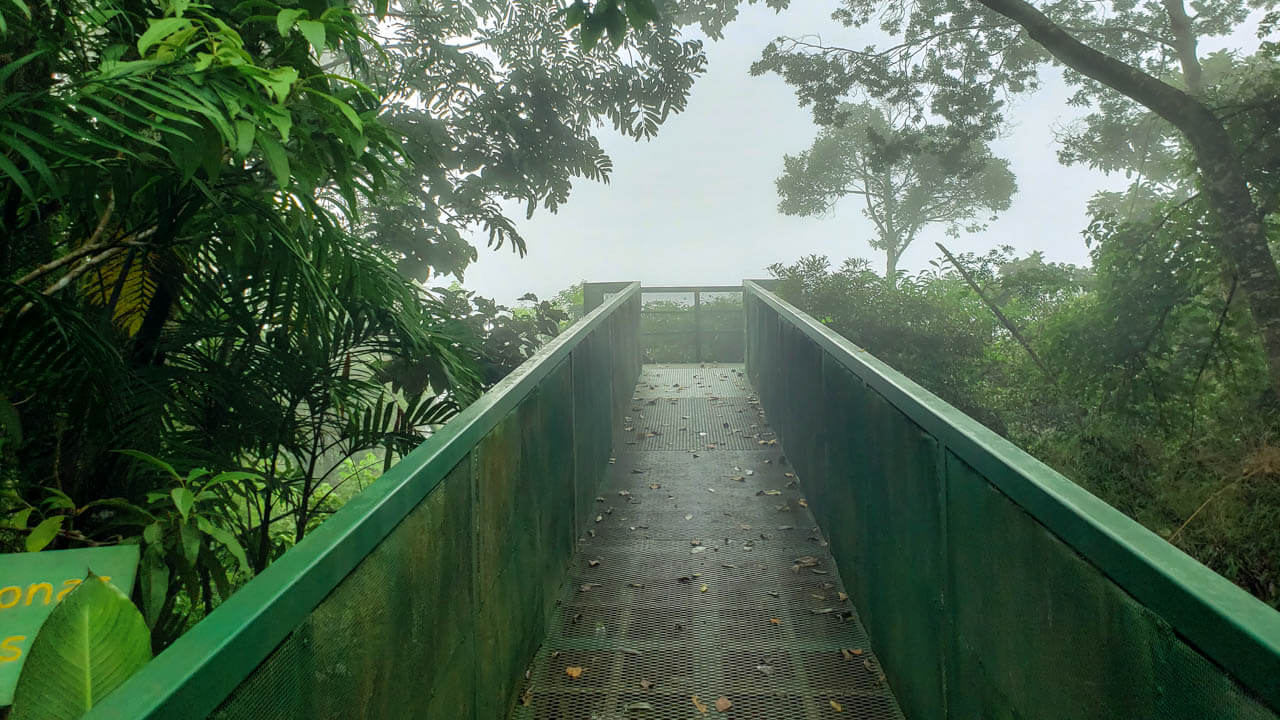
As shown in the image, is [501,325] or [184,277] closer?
[184,277]

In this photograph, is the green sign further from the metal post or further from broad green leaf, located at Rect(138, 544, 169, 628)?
the metal post

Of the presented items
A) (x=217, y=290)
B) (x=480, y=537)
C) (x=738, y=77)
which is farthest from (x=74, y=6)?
(x=738, y=77)

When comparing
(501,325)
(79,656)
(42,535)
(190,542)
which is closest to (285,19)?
(79,656)

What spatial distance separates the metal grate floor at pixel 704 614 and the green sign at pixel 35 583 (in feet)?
5.68

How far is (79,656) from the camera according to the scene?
116 centimetres

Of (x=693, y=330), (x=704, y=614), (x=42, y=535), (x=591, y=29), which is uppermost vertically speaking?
(x=591, y=29)

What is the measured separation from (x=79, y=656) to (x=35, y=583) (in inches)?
25.0

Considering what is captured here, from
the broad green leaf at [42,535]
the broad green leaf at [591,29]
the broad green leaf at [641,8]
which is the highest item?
the broad green leaf at [641,8]

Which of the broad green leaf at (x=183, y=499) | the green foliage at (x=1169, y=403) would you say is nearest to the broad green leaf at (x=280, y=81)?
the broad green leaf at (x=183, y=499)

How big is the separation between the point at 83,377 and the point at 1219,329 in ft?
27.7

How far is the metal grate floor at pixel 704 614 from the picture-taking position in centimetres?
310

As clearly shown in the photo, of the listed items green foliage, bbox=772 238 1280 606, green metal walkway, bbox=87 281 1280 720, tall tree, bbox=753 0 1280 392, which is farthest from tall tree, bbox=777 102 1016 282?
green metal walkway, bbox=87 281 1280 720

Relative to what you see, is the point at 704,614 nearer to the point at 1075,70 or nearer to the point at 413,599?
the point at 413,599

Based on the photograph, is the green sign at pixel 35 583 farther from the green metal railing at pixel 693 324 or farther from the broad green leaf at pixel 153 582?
the green metal railing at pixel 693 324
